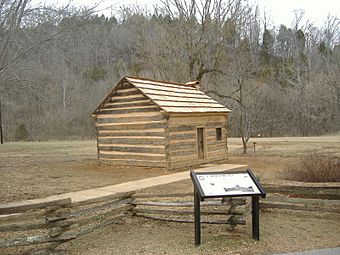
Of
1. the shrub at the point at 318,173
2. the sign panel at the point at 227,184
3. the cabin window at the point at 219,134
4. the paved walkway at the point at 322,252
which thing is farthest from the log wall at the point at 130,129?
the paved walkway at the point at 322,252

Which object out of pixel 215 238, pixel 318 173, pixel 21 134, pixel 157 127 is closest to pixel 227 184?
pixel 215 238

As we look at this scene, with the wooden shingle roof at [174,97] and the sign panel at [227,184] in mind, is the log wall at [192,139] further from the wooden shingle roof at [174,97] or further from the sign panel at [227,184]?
Answer: the sign panel at [227,184]

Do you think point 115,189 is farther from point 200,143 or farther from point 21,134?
point 21,134

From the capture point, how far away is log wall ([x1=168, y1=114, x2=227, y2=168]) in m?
17.5

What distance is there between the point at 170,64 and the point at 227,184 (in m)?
25.1

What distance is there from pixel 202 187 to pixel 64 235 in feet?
7.68

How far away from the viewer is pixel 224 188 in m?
6.78

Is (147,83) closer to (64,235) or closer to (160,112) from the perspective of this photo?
(160,112)

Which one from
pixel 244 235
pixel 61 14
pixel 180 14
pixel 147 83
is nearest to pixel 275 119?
pixel 180 14

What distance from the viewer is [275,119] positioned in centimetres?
4669

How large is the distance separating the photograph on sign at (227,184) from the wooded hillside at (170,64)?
7.51 meters

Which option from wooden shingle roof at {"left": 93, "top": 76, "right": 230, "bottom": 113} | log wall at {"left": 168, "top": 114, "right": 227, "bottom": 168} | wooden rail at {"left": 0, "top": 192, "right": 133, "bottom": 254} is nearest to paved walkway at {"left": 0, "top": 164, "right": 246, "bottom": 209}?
log wall at {"left": 168, "top": 114, "right": 227, "bottom": 168}

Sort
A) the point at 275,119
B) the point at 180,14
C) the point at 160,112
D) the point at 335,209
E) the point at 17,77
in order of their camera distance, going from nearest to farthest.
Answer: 1. the point at 335,209
2. the point at 17,77
3. the point at 160,112
4. the point at 180,14
5. the point at 275,119

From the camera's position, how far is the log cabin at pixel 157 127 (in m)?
17.5
